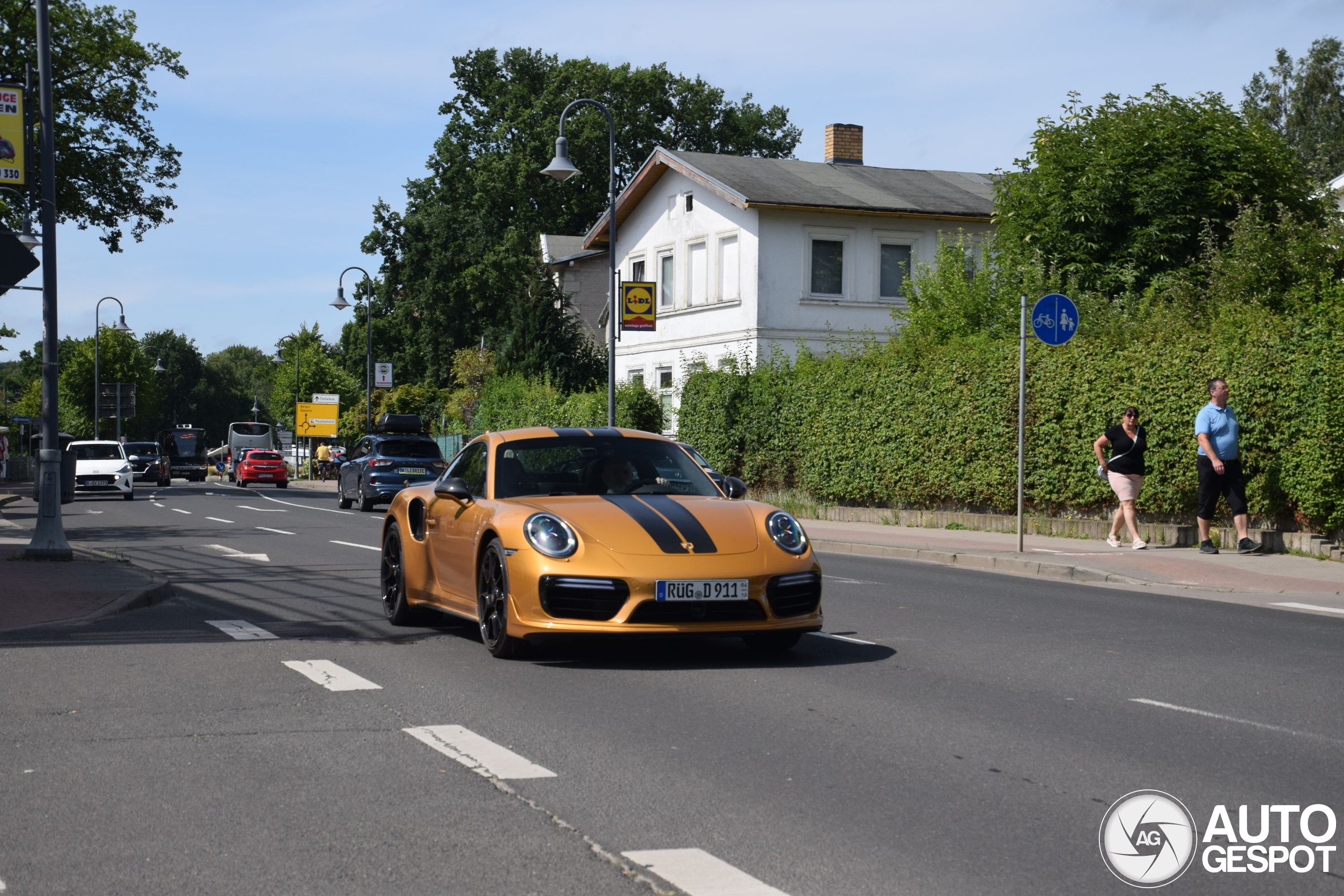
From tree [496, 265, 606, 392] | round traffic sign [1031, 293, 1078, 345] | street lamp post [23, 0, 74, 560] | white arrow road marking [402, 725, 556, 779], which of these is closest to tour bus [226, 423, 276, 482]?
tree [496, 265, 606, 392]

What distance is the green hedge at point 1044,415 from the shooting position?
17.3 meters

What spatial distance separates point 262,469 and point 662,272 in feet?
66.6

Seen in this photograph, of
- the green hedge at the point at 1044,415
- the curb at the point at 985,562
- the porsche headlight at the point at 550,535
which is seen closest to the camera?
the porsche headlight at the point at 550,535

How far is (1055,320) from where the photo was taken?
1812cm

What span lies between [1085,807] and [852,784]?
2.87 feet

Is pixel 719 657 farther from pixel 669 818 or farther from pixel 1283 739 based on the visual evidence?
pixel 669 818

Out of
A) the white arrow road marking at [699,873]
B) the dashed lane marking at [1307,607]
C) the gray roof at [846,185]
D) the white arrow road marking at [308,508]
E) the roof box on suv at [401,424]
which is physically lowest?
the white arrow road marking at [308,508]

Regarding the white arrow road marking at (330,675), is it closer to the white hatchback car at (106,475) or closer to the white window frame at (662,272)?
the white hatchback car at (106,475)

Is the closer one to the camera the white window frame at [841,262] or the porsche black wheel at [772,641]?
the porsche black wheel at [772,641]

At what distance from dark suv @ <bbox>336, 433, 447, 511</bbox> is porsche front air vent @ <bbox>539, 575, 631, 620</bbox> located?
24.5 metres

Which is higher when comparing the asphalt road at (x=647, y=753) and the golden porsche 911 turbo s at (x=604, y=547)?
the golden porsche 911 turbo s at (x=604, y=547)

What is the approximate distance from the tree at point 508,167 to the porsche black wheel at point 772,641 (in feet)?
180

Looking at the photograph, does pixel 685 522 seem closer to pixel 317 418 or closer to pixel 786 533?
pixel 786 533

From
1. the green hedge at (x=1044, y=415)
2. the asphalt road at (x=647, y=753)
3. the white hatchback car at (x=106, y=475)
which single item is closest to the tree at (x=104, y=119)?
the white hatchback car at (x=106, y=475)
